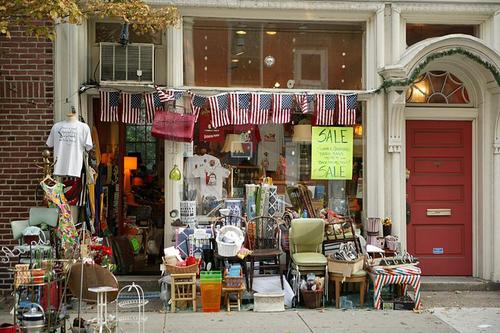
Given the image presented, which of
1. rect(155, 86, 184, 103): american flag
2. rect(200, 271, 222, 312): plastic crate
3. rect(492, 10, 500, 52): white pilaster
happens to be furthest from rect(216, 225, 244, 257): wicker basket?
rect(492, 10, 500, 52): white pilaster

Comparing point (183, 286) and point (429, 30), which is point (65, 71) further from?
point (429, 30)

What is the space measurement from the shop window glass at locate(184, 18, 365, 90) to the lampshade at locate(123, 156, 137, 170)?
1680mm

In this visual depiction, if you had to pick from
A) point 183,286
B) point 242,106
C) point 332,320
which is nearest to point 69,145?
point 183,286

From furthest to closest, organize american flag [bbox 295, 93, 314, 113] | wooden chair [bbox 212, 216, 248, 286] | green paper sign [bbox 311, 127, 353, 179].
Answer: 1. green paper sign [bbox 311, 127, 353, 179]
2. american flag [bbox 295, 93, 314, 113]
3. wooden chair [bbox 212, 216, 248, 286]

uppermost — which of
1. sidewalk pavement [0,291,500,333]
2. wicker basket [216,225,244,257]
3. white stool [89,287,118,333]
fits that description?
wicker basket [216,225,244,257]

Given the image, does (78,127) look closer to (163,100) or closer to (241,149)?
(163,100)

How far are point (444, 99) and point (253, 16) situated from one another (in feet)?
10.6

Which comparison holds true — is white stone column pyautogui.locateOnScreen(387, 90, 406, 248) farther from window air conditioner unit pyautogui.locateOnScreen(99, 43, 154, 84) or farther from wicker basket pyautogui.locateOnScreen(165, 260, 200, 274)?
window air conditioner unit pyautogui.locateOnScreen(99, 43, 154, 84)

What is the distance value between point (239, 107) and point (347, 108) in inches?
62.9

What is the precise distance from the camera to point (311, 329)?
7789mm

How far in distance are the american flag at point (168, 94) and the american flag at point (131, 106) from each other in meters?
0.36

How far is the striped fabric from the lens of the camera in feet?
28.6

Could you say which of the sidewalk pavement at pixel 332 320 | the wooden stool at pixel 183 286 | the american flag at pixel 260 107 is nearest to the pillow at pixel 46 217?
the sidewalk pavement at pixel 332 320

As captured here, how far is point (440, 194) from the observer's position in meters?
10.3
